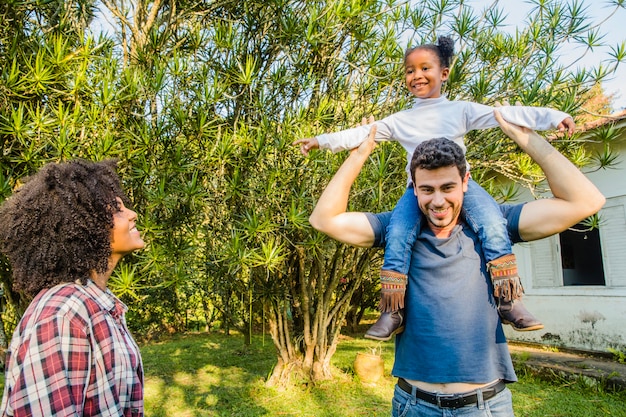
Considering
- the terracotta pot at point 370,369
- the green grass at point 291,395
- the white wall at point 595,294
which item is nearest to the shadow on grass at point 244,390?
the green grass at point 291,395

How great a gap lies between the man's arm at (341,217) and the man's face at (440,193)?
0.27 metres

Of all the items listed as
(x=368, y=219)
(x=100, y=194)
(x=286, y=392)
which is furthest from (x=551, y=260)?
(x=100, y=194)

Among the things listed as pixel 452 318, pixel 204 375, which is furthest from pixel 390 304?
pixel 204 375

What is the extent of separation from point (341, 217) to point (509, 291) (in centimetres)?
67

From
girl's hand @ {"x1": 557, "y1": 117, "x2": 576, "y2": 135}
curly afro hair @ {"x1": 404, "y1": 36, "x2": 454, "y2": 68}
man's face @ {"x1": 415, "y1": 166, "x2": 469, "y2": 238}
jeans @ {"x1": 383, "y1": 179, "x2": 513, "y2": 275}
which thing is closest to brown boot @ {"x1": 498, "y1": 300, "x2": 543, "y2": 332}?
jeans @ {"x1": 383, "y1": 179, "x2": 513, "y2": 275}

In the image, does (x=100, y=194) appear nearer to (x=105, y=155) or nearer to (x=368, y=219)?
(x=368, y=219)

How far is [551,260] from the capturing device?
320 inches

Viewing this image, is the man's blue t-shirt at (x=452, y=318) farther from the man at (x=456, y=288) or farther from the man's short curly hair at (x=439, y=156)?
the man's short curly hair at (x=439, y=156)

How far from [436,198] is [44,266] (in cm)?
138

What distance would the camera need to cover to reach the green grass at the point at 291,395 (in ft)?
17.1

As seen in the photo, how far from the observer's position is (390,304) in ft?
5.78

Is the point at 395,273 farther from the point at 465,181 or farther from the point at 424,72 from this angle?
the point at 424,72

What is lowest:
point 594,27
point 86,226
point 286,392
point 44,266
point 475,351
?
point 286,392

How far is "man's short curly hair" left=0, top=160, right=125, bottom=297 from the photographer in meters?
1.58
